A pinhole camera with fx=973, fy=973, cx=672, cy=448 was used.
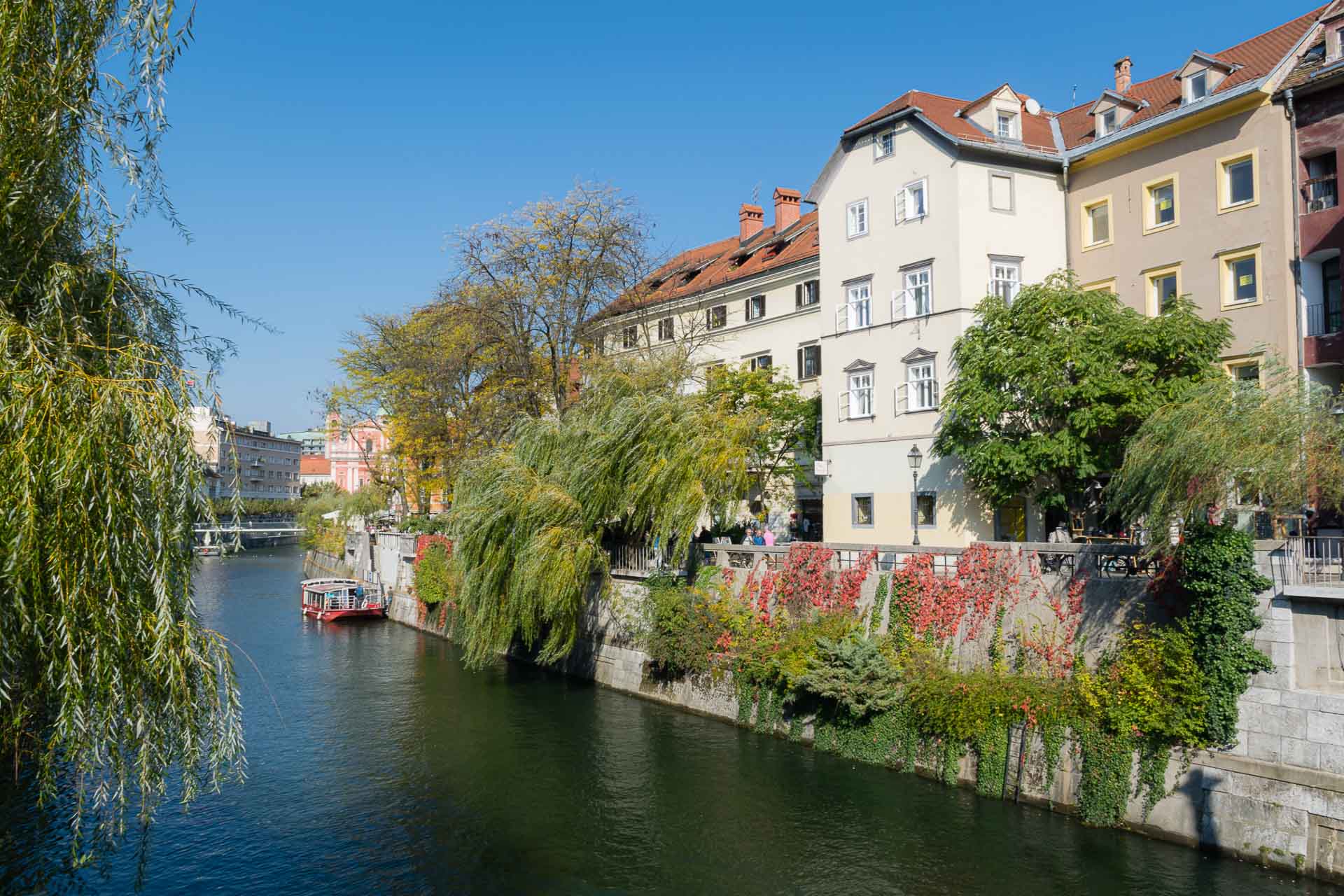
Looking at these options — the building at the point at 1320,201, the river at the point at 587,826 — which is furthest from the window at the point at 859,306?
the river at the point at 587,826

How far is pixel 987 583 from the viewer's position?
1889 centimetres

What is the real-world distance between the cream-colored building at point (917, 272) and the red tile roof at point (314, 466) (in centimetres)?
13160

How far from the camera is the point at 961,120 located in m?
28.6

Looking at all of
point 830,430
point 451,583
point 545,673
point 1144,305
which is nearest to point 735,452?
point 830,430

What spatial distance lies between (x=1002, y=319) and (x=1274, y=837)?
44.5 ft

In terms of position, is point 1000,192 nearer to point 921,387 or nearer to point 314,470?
point 921,387

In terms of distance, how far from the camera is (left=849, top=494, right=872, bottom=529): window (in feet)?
95.7

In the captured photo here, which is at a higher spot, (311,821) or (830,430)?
(830,430)

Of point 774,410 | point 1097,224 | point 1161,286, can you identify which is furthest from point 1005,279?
point 774,410

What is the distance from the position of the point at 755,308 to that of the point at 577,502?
1488 centimetres

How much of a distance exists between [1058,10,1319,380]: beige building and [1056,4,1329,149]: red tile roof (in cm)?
5

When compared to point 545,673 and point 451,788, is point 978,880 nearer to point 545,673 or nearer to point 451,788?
point 451,788

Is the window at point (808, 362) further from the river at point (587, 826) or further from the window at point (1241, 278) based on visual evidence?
the river at point (587, 826)

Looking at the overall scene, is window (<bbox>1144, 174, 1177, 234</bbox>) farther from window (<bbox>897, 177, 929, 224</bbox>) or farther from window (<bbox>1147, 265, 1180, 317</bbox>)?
window (<bbox>897, 177, 929, 224</bbox>)
